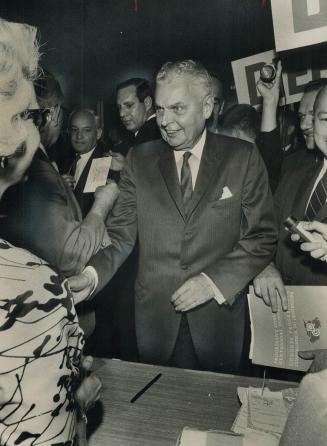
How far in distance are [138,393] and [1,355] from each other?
711 millimetres

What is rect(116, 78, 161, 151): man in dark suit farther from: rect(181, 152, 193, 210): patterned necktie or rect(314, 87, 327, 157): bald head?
rect(314, 87, 327, 157): bald head

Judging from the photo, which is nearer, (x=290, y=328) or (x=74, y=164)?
(x=290, y=328)

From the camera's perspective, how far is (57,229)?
171 centimetres

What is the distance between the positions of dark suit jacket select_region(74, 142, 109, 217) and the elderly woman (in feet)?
2.42

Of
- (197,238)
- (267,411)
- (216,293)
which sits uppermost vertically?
(197,238)

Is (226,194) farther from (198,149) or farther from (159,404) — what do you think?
(159,404)

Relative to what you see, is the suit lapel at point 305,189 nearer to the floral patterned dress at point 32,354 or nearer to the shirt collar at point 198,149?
the shirt collar at point 198,149

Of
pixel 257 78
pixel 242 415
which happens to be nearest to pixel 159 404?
pixel 242 415

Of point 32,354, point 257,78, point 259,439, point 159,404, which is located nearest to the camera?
point 32,354

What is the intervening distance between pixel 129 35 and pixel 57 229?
31.6 inches

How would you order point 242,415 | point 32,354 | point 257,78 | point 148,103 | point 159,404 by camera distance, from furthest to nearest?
point 148,103 → point 257,78 → point 159,404 → point 242,415 → point 32,354

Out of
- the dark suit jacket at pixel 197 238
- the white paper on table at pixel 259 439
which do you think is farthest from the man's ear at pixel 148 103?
the white paper on table at pixel 259 439

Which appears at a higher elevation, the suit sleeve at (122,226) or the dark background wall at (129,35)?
the dark background wall at (129,35)

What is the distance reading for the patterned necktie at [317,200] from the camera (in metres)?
1.62
